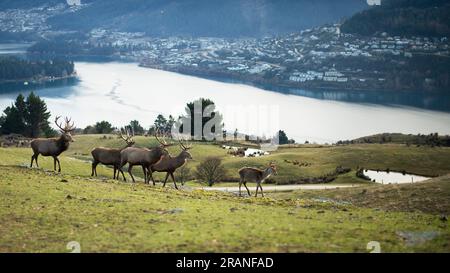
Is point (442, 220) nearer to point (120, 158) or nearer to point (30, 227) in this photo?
point (30, 227)

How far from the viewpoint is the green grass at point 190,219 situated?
53.3ft

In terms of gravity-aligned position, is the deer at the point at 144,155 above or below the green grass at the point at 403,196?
above

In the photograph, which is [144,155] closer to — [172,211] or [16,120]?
[172,211]

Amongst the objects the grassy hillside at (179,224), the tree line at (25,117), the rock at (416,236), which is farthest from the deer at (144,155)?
the tree line at (25,117)

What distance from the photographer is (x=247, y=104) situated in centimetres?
19088

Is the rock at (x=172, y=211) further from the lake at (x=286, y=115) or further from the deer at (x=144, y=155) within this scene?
the lake at (x=286, y=115)

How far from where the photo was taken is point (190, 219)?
19.5 m

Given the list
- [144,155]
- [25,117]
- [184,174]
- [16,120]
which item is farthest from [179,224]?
[16,120]

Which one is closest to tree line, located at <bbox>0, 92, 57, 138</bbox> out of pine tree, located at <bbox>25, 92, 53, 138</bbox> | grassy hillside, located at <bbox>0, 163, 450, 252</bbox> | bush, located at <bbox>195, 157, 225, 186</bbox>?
pine tree, located at <bbox>25, 92, 53, 138</bbox>

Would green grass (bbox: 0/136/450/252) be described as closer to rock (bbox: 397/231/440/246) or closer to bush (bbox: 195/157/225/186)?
rock (bbox: 397/231/440/246)

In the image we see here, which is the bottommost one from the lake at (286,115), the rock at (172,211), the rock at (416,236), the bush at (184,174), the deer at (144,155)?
the lake at (286,115)
